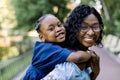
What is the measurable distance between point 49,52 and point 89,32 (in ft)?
0.81

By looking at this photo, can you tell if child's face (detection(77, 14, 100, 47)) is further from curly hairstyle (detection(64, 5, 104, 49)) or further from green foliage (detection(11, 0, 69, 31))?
green foliage (detection(11, 0, 69, 31))

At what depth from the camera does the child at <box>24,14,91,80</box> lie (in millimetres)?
2270

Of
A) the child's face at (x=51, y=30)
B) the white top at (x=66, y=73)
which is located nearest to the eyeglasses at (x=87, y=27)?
the child's face at (x=51, y=30)

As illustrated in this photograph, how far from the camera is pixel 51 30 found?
7.77 ft

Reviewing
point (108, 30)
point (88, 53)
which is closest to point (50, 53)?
point (88, 53)

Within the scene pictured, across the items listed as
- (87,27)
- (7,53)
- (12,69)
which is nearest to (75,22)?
(87,27)

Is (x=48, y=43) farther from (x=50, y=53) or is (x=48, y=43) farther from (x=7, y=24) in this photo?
(x=7, y=24)

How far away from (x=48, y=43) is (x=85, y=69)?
256 mm

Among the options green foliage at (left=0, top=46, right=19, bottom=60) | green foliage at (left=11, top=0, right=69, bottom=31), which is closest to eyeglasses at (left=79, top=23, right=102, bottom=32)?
green foliage at (left=0, top=46, right=19, bottom=60)

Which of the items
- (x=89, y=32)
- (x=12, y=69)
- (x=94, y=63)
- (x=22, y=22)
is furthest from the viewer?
(x=22, y=22)

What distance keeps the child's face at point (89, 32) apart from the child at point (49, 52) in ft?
0.23

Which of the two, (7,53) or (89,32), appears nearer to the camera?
(89,32)

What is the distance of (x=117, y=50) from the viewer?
46.0 ft

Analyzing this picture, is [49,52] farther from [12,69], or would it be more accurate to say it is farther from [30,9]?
[30,9]
